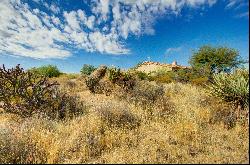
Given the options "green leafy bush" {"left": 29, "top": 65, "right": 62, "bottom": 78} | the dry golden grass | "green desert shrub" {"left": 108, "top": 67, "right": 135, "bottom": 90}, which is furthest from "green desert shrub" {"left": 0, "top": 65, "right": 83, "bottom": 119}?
"green leafy bush" {"left": 29, "top": 65, "right": 62, "bottom": 78}

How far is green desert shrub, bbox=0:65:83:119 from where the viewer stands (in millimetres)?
9922

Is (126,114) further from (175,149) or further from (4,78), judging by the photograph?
(4,78)

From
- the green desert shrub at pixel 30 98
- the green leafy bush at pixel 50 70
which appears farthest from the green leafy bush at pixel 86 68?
the green desert shrub at pixel 30 98

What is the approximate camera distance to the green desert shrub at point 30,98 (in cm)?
992

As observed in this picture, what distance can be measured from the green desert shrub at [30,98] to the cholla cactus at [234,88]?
4586 millimetres

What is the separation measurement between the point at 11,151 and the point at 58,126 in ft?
6.26

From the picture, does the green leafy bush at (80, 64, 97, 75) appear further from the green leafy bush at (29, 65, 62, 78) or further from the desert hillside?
the desert hillside

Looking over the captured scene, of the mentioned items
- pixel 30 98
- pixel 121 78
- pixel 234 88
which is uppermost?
pixel 121 78

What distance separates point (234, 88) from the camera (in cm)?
880

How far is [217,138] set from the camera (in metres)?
7.19

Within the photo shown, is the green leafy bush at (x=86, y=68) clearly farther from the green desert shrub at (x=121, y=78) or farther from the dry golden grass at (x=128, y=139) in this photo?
the dry golden grass at (x=128, y=139)

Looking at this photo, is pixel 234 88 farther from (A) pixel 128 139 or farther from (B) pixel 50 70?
(B) pixel 50 70

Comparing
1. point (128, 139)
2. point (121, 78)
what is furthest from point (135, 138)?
point (121, 78)

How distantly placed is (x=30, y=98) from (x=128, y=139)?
4393 millimetres
